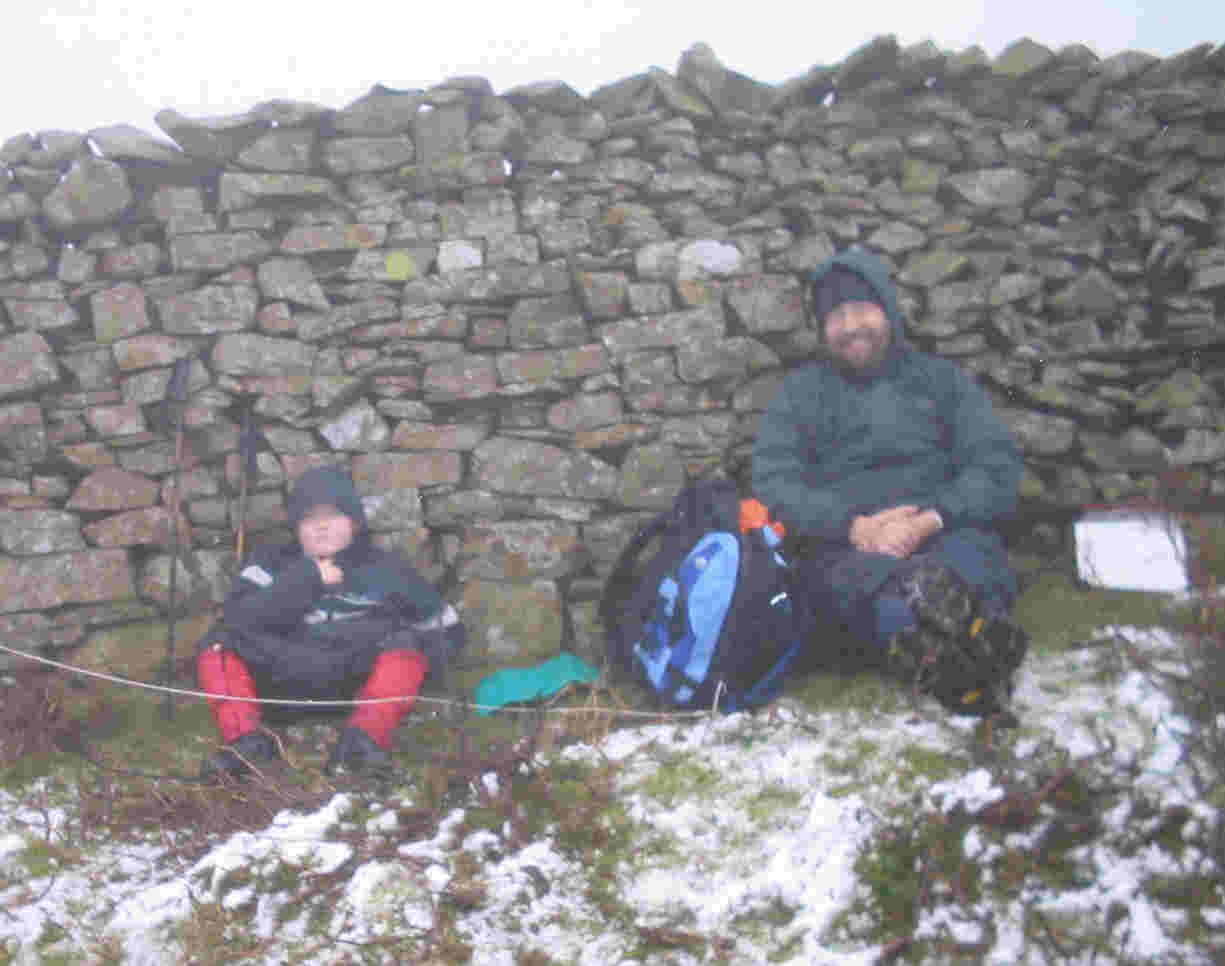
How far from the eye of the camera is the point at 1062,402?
4723 mm

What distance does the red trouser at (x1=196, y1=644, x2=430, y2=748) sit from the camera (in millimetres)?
3766

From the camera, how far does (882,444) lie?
4203 millimetres

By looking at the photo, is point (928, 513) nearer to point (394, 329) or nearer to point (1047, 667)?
point (1047, 667)

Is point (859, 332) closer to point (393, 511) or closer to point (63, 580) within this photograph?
point (393, 511)

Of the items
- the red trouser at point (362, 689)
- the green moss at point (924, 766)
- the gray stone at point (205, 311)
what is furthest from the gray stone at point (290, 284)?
Answer: the green moss at point (924, 766)

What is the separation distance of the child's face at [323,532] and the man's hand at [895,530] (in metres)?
2.08

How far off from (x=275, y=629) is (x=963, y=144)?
3.89 m

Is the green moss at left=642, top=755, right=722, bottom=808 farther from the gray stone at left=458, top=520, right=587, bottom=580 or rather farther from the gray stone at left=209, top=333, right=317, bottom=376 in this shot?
the gray stone at left=209, top=333, right=317, bottom=376

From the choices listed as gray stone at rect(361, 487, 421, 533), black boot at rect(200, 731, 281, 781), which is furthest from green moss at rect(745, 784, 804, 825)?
gray stone at rect(361, 487, 421, 533)

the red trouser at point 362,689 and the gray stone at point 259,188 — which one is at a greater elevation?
the gray stone at point 259,188

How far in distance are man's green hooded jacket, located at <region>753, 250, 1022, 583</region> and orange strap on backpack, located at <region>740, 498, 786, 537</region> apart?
0.17ft

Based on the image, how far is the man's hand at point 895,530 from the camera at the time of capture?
3.84 metres

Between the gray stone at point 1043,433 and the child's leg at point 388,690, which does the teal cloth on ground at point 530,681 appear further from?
the gray stone at point 1043,433

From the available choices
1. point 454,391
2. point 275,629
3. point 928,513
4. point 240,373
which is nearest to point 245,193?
point 240,373
